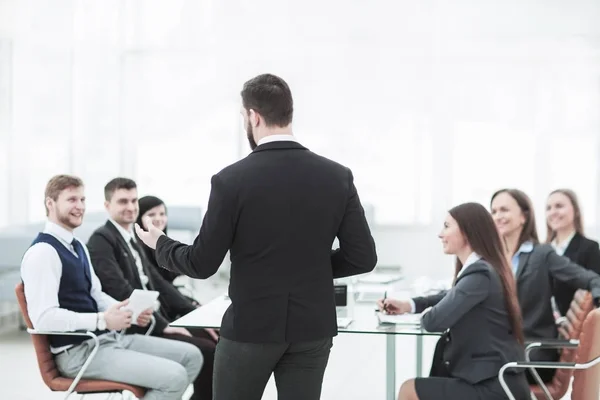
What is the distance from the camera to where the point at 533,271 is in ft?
13.2

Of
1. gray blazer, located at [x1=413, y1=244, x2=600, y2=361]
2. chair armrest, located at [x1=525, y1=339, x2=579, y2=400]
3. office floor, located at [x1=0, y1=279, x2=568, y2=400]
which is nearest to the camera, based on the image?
chair armrest, located at [x1=525, y1=339, x2=579, y2=400]

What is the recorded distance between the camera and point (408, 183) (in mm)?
9477

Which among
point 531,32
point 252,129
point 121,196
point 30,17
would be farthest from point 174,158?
point 252,129

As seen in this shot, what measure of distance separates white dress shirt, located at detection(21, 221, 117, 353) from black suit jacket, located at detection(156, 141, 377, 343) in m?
1.33

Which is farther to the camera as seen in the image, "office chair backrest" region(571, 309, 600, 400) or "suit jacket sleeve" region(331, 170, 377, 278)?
"office chair backrest" region(571, 309, 600, 400)

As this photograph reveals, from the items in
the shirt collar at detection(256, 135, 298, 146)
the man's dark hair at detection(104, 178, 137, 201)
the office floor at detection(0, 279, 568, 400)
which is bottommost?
the office floor at detection(0, 279, 568, 400)

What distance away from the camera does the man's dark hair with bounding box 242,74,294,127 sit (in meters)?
2.35

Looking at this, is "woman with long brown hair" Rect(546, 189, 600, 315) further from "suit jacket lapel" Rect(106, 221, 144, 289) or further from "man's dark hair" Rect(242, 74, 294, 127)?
"man's dark hair" Rect(242, 74, 294, 127)

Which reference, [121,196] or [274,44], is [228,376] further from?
[274,44]

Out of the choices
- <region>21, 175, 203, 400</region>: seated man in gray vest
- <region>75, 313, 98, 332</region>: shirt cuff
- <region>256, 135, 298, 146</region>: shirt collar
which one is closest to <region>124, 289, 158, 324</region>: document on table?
<region>21, 175, 203, 400</region>: seated man in gray vest

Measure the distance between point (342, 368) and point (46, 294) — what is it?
9.02ft

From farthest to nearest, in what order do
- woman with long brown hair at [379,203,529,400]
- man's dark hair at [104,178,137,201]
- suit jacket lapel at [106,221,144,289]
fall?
man's dark hair at [104,178,137,201] → suit jacket lapel at [106,221,144,289] → woman with long brown hair at [379,203,529,400]

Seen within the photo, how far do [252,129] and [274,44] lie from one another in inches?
282

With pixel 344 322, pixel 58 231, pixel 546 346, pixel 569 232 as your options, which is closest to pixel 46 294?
pixel 58 231
